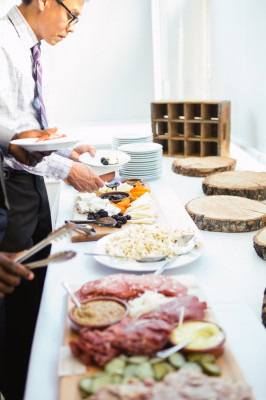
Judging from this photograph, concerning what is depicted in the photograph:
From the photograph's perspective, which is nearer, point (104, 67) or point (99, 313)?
point (99, 313)

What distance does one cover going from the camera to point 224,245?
57.7 inches

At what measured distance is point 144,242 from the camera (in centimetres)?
129

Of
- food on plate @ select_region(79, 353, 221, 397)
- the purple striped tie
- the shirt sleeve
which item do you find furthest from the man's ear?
food on plate @ select_region(79, 353, 221, 397)

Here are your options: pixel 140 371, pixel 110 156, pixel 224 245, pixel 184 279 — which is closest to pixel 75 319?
pixel 140 371

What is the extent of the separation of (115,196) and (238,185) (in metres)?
0.59

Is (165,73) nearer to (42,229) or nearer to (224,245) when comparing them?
(42,229)

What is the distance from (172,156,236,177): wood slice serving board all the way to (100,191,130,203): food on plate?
0.65 m

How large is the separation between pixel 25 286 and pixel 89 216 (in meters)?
0.46

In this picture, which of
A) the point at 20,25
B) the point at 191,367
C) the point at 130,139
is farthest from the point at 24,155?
the point at 130,139

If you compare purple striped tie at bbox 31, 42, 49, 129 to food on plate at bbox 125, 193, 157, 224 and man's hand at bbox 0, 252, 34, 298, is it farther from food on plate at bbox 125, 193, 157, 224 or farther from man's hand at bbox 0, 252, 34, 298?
man's hand at bbox 0, 252, 34, 298

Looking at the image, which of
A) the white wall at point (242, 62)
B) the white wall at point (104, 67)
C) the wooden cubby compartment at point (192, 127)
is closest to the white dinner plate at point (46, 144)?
the wooden cubby compartment at point (192, 127)

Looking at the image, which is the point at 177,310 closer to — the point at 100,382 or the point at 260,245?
the point at 100,382

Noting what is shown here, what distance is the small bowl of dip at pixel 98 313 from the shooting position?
0.86 meters

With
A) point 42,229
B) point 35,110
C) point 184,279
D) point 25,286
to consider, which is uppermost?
point 35,110
